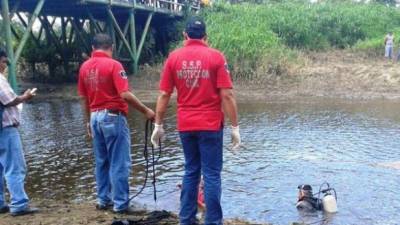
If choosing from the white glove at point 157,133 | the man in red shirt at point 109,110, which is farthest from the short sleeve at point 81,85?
the white glove at point 157,133

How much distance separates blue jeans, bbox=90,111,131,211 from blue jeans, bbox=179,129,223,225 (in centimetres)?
90

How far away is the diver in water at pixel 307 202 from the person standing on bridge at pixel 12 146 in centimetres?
270

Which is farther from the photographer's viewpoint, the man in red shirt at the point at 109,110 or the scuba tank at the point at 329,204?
the scuba tank at the point at 329,204

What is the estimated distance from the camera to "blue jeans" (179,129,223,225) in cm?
445

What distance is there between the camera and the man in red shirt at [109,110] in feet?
16.9

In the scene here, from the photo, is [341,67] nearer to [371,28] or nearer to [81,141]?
[371,28]

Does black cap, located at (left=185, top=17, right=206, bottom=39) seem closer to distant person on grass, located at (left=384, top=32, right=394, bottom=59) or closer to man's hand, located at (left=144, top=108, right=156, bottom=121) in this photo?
man's hand, located at (left=144, top=108, right=156, bottom=121)

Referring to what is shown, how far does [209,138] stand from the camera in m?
4.42

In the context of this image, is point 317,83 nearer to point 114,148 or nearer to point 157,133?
point 114,148

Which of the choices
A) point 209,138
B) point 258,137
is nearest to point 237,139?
point 209,138

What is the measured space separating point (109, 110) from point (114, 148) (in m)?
0.37

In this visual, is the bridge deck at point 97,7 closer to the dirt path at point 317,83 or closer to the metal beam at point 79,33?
the metal beam at point 79,33

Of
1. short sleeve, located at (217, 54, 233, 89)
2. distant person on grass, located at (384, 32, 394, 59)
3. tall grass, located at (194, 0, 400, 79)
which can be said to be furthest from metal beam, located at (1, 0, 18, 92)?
distant person on grass, located at (384, 32, 394, 59)

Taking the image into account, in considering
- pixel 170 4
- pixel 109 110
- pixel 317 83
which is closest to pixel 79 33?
pixel 170 4
